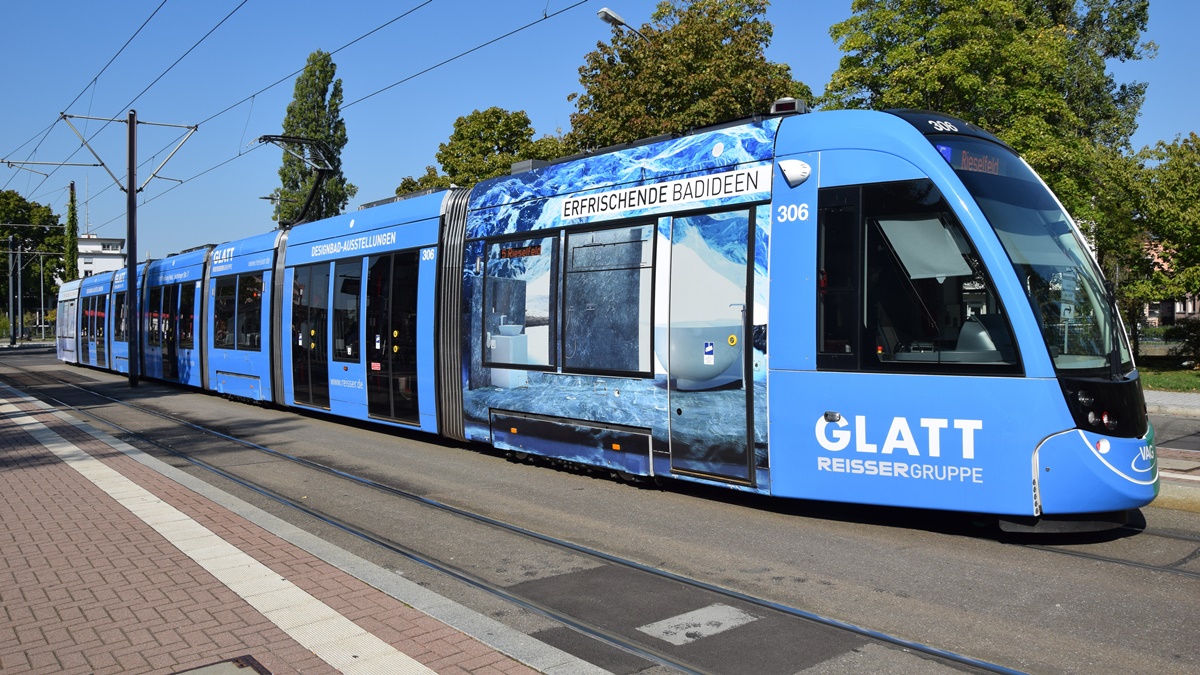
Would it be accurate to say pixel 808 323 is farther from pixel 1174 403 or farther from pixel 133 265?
pixel 133 265

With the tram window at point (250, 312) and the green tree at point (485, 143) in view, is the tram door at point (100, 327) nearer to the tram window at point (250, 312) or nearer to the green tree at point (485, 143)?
the green tree at point (485, 143)

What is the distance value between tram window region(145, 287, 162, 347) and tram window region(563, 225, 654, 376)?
17.2 meters

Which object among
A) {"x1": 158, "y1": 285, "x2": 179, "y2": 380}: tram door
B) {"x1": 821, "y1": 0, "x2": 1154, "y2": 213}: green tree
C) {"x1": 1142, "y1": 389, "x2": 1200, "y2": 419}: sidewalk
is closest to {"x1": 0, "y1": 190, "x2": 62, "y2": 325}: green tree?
{"x1": 158, "y1": 285, "x2": 179, "y2": 380}: tram door

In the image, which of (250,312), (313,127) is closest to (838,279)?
(250,312)

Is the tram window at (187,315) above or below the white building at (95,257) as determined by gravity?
below

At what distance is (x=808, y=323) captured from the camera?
6.86m

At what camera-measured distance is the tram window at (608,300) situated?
8.25 meters

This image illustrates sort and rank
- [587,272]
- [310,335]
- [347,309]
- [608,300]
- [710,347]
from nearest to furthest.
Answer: [710,347], [608,300], [587,272], [347,309], [310,335]

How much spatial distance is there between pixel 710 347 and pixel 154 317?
19818mm

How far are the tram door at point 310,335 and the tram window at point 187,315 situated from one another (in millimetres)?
6200

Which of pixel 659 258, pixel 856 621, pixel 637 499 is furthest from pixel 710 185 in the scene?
pixel 856 621

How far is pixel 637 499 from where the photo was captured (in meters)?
8.32

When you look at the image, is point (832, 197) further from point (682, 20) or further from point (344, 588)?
point (682, 20)

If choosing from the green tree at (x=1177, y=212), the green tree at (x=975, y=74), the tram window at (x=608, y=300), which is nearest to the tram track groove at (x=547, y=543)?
the tram window at (x=608, y=300)
